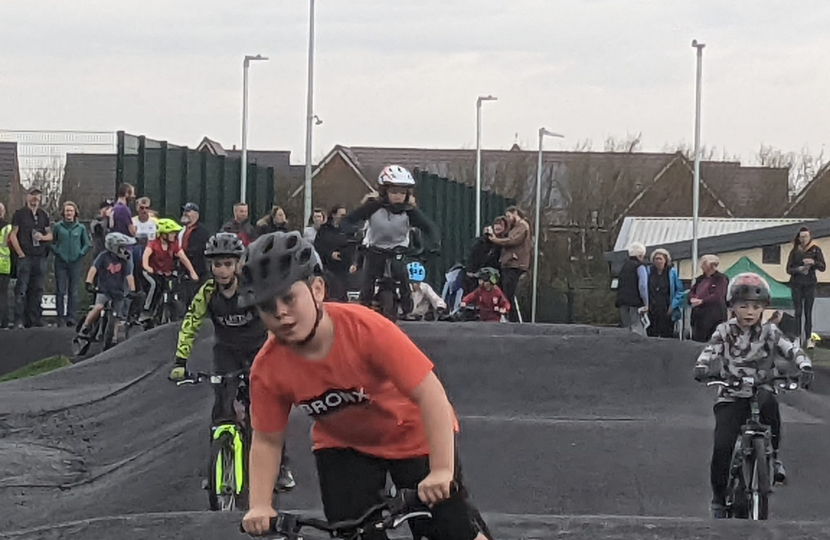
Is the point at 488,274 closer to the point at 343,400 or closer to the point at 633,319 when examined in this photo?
the point at 633,319

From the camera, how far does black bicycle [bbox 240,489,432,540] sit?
13.2 ft

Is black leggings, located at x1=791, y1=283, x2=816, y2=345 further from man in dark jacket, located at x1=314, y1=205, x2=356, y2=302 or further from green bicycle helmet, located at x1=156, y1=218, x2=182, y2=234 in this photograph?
green bicycle helmet, located at x1=156, y1=218, x2=182, y2=234

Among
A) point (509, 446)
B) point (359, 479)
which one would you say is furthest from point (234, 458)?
point (359, 479)

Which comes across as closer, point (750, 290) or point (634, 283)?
point (750, 290)

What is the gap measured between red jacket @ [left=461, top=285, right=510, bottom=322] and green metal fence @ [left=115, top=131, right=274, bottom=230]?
5.88 m

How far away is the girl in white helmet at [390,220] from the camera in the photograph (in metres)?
12.5

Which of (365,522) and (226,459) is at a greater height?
(365,522)

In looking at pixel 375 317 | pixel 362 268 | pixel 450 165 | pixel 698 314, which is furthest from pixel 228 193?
pixel 450 165

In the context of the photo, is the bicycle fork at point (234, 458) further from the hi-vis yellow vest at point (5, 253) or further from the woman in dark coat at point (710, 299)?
the hi-vis yellow vest at point (5, 253)

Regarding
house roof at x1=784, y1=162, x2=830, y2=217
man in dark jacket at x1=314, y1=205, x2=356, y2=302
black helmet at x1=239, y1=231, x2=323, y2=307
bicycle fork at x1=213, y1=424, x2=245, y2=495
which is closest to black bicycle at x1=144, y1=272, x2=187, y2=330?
man in dark jacket at x1=314, y1=205, x2=356, y2=302

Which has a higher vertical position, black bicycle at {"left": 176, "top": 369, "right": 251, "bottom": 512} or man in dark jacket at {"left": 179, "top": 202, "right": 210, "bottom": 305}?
man in dark jacket at {"left": 179, "top": 202, "right": 210, "bottom": 305}

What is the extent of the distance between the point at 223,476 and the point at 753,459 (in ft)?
10.1

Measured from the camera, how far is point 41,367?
19.1 m

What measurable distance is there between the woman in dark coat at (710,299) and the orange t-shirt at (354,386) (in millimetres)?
13389
